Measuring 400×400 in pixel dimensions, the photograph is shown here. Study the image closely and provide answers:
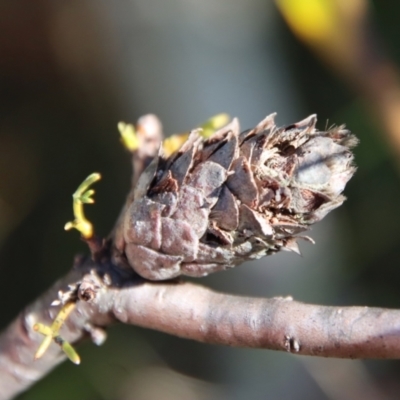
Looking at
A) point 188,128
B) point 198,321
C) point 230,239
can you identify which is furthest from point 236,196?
point 188,128

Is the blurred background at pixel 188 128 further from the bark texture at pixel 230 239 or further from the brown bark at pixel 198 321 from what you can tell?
the bark texture at pixel 230 239

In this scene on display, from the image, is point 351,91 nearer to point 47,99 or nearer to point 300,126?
point 47,99

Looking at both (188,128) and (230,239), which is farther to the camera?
(188,128)

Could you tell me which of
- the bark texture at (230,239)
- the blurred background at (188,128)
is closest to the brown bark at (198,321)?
the bark texture at (230,239)

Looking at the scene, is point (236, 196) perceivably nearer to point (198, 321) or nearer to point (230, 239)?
point (230, 239)

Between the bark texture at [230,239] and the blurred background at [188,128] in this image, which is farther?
the blurred background at [188,128]

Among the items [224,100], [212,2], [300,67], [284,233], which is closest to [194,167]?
[284,233]
